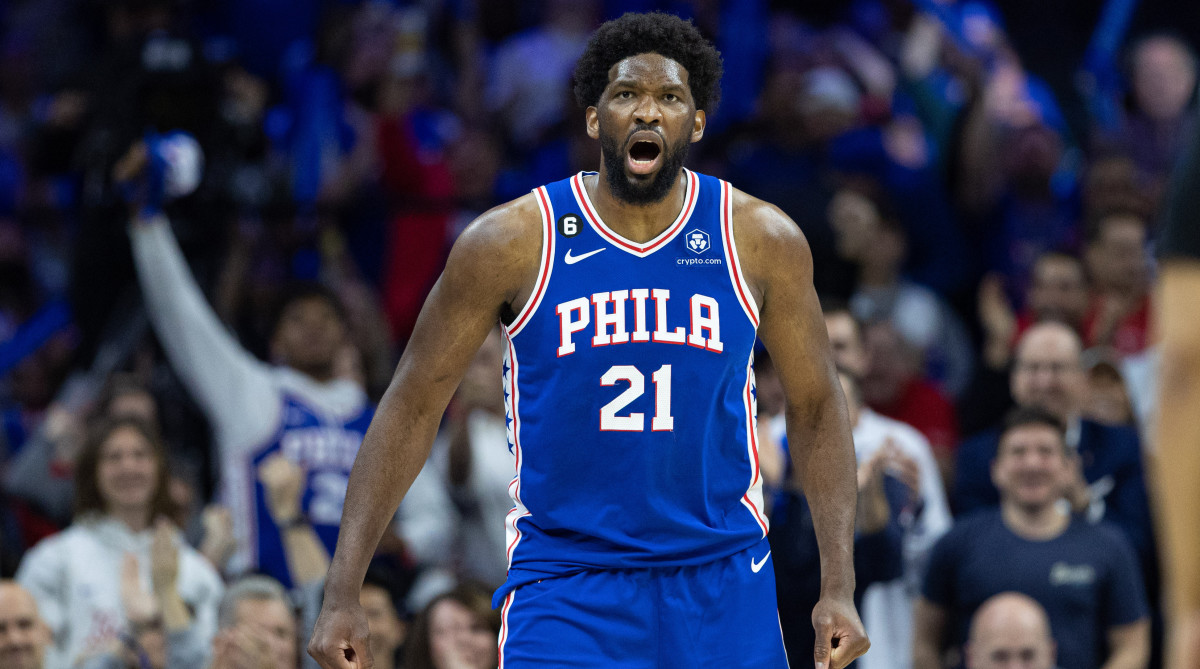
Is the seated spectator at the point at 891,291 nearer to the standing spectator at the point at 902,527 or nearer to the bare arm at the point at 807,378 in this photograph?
the standing spectator at the point at 902,527

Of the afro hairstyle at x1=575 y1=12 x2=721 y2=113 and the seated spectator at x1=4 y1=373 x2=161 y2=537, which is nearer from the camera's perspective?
the afro hairstyle at x1=575 y1=12 x2=721 y2=113

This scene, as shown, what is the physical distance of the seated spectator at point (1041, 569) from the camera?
6488 millimetres

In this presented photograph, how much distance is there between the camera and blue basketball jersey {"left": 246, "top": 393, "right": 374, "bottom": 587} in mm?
7246

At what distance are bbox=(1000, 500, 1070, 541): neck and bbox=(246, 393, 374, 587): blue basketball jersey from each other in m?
2.86

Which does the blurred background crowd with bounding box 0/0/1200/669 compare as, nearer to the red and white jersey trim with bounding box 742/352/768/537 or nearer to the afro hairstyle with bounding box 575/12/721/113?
the red and white jersey trim with bounding box 742/352/768/537

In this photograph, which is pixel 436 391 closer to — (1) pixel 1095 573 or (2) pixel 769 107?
(1) pixel 1095 573


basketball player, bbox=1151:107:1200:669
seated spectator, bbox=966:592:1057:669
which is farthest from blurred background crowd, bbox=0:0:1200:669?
basketball player, bbox=1151:107:1200:669

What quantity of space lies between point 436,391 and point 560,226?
54 cm

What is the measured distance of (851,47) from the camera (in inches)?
429

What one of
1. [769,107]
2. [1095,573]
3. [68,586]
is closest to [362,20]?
[769,107]

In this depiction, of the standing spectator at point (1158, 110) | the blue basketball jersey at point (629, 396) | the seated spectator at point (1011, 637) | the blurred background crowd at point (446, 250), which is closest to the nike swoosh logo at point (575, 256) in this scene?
the blue basketball jersey at point (629, 396)

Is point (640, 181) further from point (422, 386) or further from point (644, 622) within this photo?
point (644, 622)

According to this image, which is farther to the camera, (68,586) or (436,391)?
(68,586)

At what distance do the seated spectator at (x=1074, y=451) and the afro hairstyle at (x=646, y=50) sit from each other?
331 centimetres
